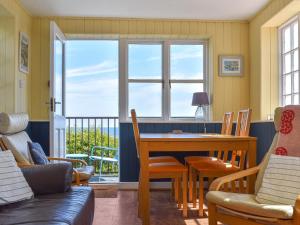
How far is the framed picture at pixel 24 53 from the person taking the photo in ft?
14.3

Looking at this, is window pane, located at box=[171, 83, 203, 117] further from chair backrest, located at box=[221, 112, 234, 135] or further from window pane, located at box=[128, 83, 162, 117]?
chair backrest, located at box=[221, 112, 234, 135]

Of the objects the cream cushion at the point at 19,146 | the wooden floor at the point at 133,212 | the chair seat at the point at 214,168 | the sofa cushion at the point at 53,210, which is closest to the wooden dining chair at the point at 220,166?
the chair seat at the point at 214,168

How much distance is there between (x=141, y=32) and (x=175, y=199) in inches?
86.9

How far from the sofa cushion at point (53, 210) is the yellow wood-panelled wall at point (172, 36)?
8.83 ft

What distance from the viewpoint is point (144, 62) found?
5129 millimetres

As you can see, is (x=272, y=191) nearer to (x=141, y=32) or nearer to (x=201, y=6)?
(x=201, y=6)

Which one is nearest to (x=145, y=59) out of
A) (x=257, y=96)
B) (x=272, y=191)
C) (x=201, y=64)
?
(x=201, y=64)

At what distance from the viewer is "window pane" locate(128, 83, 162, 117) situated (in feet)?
16.8

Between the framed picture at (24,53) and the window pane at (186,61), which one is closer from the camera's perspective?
the framed picture at (24,53)

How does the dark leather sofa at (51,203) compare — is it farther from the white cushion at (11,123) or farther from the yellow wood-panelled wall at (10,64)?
the yellow wood-panelled wall at (10,64)

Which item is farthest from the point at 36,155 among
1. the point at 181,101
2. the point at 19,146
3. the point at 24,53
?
the point at 181,101

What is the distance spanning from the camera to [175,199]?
4.21 meters

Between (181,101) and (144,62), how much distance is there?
737 mm

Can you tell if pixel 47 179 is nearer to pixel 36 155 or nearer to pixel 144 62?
pixel 36 155
